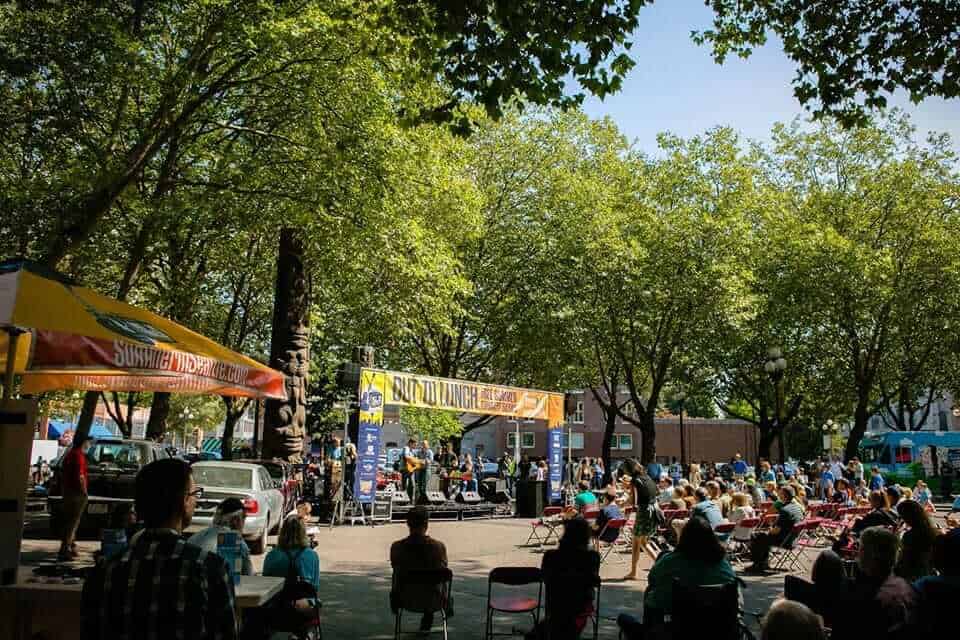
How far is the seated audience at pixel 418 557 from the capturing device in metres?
7.20

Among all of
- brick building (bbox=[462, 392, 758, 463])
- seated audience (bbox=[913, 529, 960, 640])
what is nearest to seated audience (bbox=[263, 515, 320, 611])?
seated audience (bbox=[913, 529, 960, 640])

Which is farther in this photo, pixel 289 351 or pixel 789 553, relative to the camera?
pixel 289 351

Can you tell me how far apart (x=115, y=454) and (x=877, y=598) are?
47.1ft

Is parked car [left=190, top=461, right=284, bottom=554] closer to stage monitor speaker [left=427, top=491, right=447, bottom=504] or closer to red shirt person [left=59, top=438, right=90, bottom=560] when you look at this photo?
red shirt person [left=59, top=438, right=90, bottom=560]

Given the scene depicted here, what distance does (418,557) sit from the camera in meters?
7.41

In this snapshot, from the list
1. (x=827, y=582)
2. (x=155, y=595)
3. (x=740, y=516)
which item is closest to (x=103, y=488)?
→ (x=740, y=516)

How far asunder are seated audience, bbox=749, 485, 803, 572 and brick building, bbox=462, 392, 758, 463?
55063 millimetres

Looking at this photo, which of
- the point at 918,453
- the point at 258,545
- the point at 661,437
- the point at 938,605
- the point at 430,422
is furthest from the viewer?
the point at 661,437

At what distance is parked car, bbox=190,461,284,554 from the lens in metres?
12.6

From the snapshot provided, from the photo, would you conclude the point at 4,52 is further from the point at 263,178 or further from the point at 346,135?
the point at 346,135

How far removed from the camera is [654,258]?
29078 mm

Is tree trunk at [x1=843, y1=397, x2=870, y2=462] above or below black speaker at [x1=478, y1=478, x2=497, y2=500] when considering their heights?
above

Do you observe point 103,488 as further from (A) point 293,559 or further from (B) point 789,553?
(B) point 789,553

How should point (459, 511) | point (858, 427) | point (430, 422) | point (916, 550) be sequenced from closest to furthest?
point (916, 550)
point (459, 511)
point (858, 427)
point (430, 422)
